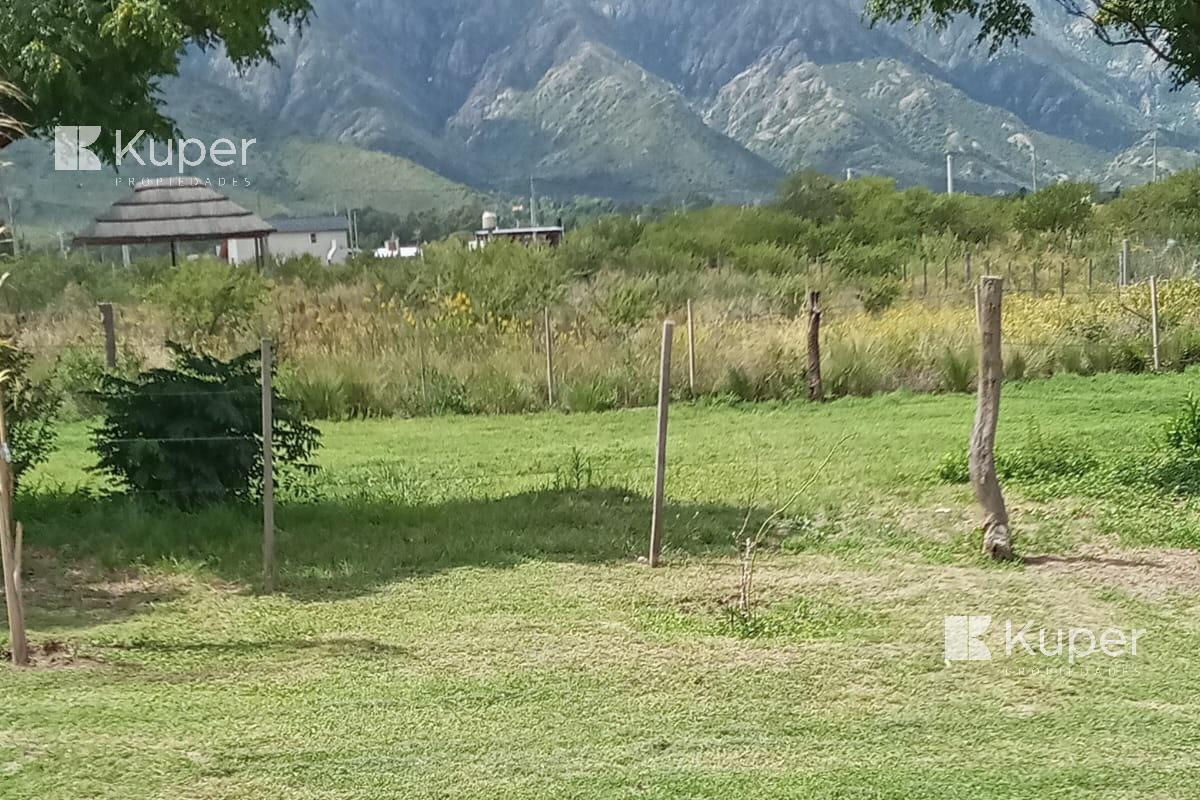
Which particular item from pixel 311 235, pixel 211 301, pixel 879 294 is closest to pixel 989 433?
pixel 211 301

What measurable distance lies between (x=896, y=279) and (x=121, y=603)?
23.2 meters

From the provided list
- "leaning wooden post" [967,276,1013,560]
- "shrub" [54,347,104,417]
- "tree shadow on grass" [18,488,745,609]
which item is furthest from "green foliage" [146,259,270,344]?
"leaning wooden post" [967,276,1013,560]

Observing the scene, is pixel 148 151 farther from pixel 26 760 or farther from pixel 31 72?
pixel 26 760

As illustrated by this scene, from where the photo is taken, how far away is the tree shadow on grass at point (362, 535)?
325 inches

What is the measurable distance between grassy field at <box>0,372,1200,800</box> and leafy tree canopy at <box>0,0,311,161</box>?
2.84 meters

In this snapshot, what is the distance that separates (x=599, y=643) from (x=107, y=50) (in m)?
5.25

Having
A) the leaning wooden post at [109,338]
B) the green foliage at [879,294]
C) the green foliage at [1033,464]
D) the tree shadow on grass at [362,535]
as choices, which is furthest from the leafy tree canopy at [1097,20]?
the green foliage at [879,294]

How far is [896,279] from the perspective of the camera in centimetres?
2848

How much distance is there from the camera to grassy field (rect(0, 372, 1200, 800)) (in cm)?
476

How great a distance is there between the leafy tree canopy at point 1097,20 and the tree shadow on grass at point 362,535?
4476mm

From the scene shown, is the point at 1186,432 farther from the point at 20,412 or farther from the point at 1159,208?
the point at 1159,208

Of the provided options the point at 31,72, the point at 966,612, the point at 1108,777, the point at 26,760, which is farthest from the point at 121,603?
the point at 1108,777

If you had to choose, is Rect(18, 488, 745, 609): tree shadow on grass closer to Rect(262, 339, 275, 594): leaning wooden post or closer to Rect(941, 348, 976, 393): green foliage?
Rect(262, 339, 275, 594): leaning wooden post

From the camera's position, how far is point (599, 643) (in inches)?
253
